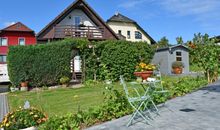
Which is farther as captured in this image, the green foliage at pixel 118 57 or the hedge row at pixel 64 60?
the green foliage at pixel 118 57

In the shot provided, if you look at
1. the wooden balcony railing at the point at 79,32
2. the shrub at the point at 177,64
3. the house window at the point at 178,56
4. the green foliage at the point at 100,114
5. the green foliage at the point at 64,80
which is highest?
the wooden balcony railing at the point at 79,32

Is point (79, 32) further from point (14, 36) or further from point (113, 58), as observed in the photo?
point (14, 36)

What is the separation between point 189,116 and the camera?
6.60 meters

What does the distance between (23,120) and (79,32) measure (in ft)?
63.5

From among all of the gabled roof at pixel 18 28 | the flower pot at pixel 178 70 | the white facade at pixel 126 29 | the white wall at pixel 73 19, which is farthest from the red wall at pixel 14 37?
the flower pot at pixel 178 70

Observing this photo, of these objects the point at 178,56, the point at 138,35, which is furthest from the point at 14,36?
the point at 178,56

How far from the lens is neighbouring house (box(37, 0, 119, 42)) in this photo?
24406 millimetres

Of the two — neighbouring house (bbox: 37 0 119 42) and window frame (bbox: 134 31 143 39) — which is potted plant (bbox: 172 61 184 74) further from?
window frame (bbox: 134 31 143 39)

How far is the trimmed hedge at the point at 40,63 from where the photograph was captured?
17188 mm

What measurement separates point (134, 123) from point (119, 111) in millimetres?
863

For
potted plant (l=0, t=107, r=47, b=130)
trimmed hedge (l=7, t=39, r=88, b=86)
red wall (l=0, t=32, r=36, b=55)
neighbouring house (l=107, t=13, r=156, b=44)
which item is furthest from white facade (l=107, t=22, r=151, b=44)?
potted plant (l=0, t=107, r=47, b=130)

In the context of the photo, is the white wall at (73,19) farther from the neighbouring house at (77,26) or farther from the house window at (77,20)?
the house window at (77,20)

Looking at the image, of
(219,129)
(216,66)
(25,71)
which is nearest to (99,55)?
(25,71)

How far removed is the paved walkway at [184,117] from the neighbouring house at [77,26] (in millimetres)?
17220
